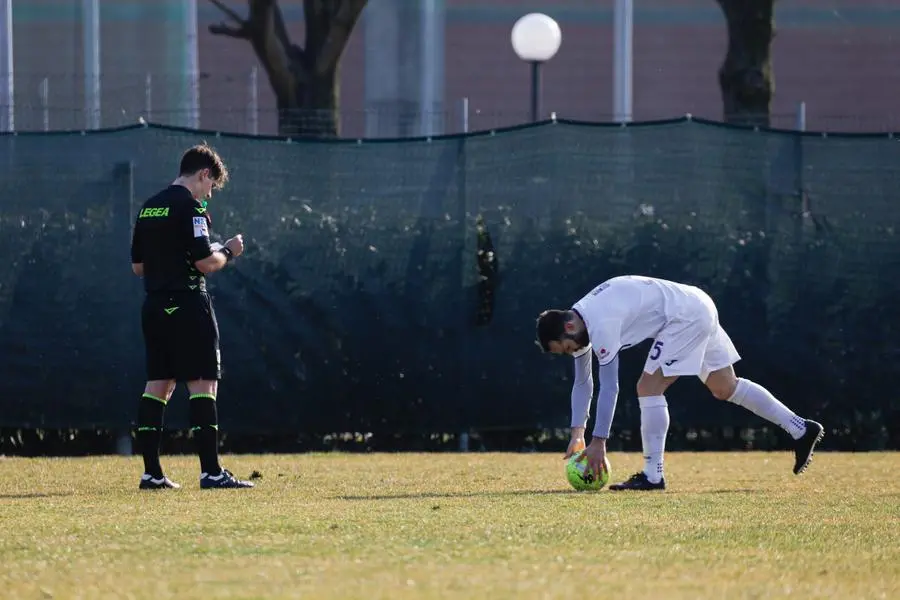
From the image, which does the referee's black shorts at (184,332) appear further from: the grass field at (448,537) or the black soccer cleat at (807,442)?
the black soccer cleat at (807,442)

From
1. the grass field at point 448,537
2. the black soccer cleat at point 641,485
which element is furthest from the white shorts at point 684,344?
the grass field at point 448,537

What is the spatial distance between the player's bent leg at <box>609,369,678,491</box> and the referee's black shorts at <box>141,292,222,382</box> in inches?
99.5

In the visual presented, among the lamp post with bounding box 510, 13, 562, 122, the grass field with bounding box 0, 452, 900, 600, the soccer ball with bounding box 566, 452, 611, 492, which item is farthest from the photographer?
the lamp post with bounding box 510, 13, 562, 122

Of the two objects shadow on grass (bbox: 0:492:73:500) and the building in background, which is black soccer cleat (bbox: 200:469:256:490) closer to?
shadow on grass (bbox: 0:492:73:500)

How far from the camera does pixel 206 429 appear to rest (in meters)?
10.3

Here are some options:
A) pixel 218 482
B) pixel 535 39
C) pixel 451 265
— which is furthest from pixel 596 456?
pixel 535 39

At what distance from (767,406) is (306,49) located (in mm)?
11756

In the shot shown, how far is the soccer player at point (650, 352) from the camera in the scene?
975 centimetres

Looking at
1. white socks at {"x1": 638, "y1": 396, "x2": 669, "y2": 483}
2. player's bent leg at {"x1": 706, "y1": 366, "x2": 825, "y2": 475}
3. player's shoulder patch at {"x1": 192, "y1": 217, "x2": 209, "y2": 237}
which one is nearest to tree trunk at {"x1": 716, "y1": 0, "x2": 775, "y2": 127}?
player's bent leg at {"x1": 706, "y1": 366, "x2": 825, "y2": 475}

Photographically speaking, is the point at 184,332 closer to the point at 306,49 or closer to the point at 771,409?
the point at 771,409

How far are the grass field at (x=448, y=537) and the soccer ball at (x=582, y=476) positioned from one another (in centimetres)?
17

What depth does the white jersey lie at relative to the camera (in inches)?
385

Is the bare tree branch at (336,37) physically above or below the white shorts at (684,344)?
above

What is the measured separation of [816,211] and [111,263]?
5700 millimetres
